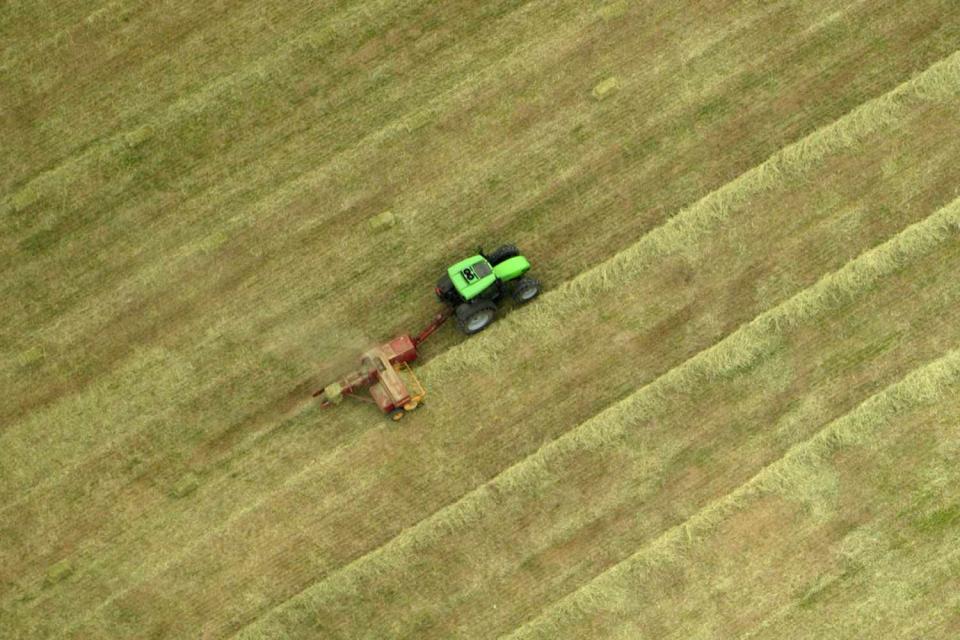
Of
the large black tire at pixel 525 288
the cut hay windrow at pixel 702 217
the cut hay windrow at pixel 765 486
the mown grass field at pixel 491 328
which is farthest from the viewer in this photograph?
the cut hay windrow at pixel 702 217

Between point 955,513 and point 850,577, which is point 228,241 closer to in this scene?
point 850,577

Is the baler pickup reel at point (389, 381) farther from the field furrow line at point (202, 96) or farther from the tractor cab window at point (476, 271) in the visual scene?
the field furrow line at point (202, 96)

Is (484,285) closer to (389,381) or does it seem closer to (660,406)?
(389,381)

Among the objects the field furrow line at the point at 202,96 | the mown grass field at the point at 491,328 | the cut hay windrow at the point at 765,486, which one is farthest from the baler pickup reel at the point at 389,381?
the field furrow line at the point at 202,96

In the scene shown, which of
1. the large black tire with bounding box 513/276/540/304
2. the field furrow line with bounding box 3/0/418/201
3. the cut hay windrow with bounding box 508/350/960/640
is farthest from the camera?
the field furrow line with bounding box 3/0/418/201

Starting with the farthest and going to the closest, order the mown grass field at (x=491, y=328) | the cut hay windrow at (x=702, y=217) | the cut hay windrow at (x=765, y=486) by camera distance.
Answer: the cut hay windrow at (x=702, y=217), the mown grass field at (x=491, y=328), the cut hay windrow at (x=765, y=486)

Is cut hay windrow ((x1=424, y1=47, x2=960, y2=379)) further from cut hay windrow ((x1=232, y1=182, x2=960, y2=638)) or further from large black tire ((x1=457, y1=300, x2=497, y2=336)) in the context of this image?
cut hay windrow ((x1=232, y1=182, x2=960, y2=638))

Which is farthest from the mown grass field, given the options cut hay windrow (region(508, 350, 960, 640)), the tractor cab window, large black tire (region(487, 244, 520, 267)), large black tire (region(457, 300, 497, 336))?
the tractor cab window
